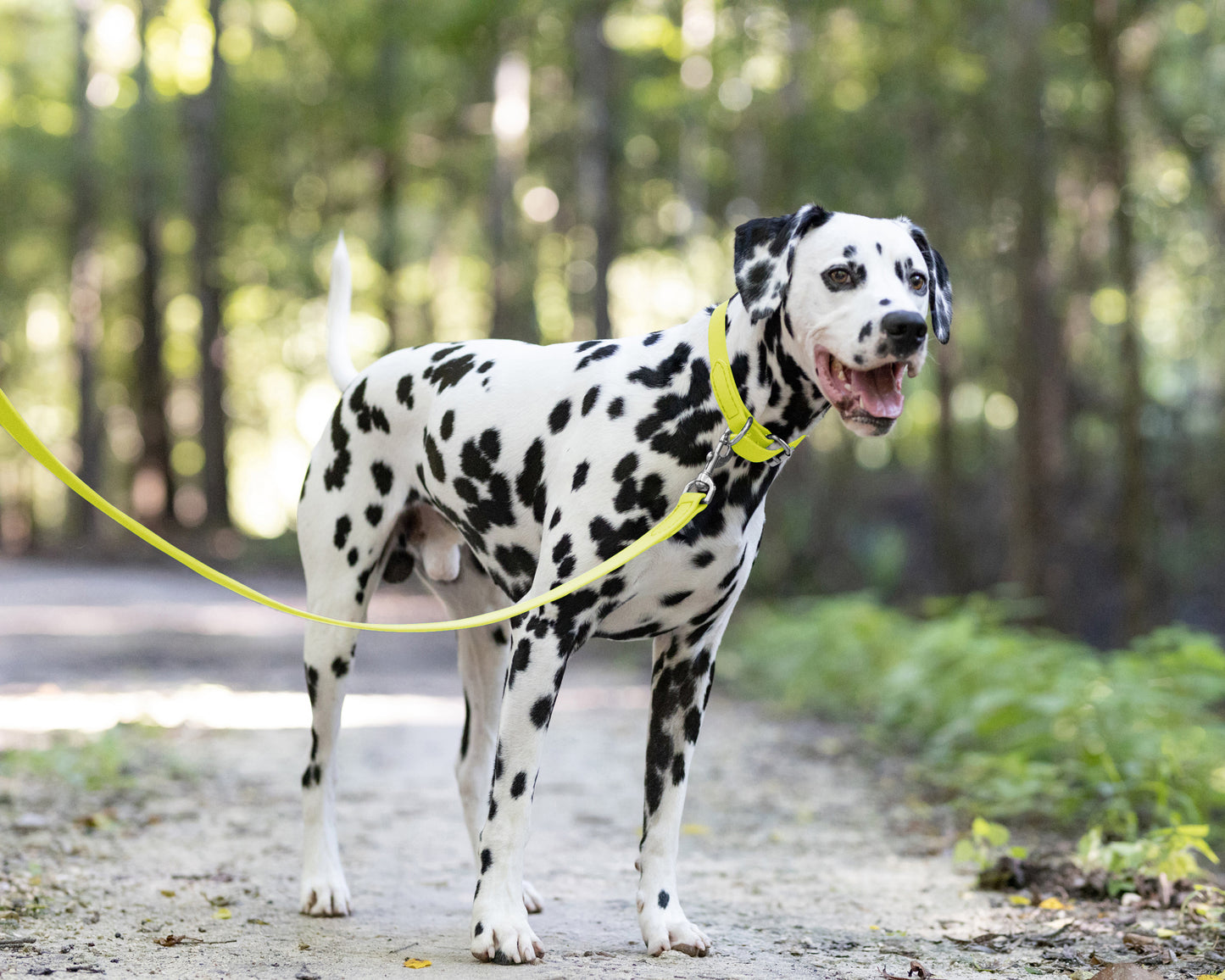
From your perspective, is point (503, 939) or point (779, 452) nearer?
point (503, 939)

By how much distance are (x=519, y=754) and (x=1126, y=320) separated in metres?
9.98

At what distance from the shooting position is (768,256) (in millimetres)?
3787

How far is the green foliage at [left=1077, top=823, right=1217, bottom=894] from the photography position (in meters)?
4.93

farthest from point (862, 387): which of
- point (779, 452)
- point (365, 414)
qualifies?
point (365, 414)

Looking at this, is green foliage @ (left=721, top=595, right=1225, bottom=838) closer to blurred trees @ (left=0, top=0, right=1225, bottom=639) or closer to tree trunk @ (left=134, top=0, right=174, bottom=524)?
blurred trees @ (left=0, top=0, right=1225, bottom=639)

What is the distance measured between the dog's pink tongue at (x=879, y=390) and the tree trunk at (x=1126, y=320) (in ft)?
29.9

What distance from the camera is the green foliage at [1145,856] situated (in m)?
4.93

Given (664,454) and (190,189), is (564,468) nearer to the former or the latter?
(664,454)

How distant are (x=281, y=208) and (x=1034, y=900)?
28.0m

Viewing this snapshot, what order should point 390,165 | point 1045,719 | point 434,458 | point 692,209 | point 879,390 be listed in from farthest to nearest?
point 390,165 → point 692,209 → point 1045,719 → point 434,458 → point 879,390

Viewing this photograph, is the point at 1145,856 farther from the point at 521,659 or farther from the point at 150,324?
the point at 150,324

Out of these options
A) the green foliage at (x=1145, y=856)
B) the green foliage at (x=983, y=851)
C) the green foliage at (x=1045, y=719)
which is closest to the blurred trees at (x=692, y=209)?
the green foliage at (x=1045, y=719)

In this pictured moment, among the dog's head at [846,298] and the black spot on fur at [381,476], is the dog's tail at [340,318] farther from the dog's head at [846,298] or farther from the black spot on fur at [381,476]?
the dog's head at [846,298]

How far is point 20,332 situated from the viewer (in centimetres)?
3784
